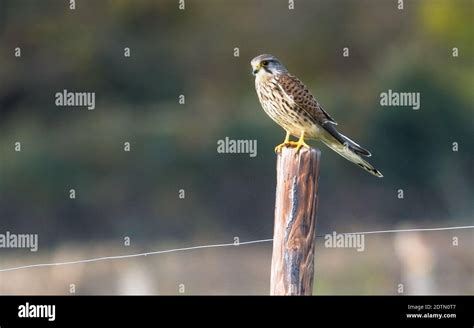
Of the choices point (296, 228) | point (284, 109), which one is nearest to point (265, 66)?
point (284, 109)

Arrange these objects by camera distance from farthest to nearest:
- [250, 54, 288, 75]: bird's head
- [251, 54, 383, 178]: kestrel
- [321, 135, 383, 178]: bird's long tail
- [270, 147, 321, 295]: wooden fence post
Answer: [250, 54, 288, 75]: bird's head → [251, 54, 383, 178]: kestrel → [321, 135, 383, 178]: bird's long tail → [270, 147, 321, 295]: wooden fence post

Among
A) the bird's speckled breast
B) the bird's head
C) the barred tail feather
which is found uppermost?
the bird's head

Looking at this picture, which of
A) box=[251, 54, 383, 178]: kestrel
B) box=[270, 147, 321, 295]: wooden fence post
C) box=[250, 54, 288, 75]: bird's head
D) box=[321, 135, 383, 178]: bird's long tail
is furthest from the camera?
box=[250, 54, 288, 75]: bird's head

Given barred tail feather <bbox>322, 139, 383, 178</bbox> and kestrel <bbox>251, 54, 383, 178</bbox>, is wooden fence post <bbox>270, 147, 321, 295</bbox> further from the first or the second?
kestrel <bbox>251, 54, 383, 178</bbox>

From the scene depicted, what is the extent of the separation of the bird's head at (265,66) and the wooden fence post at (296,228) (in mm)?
1743

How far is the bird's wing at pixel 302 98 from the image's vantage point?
7941mm

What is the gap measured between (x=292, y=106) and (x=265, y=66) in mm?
395

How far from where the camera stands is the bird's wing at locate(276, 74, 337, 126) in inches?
313

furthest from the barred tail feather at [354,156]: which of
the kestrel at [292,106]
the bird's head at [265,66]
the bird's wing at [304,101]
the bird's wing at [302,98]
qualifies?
the bird's head at [265,66]

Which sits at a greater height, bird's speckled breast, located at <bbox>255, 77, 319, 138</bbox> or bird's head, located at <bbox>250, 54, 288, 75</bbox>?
bird's head, located at <bbox>250, 54, 288, 75</bbox>

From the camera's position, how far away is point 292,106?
7941 mm

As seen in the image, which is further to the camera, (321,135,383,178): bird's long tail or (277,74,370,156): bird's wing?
(277,74,370,156): bird's wing

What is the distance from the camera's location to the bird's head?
317 inches

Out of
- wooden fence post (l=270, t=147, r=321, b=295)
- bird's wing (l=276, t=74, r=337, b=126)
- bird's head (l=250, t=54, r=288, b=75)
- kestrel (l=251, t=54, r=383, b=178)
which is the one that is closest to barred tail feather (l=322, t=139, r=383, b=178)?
kestrel (l=251, t=54, r=383, b=178)
